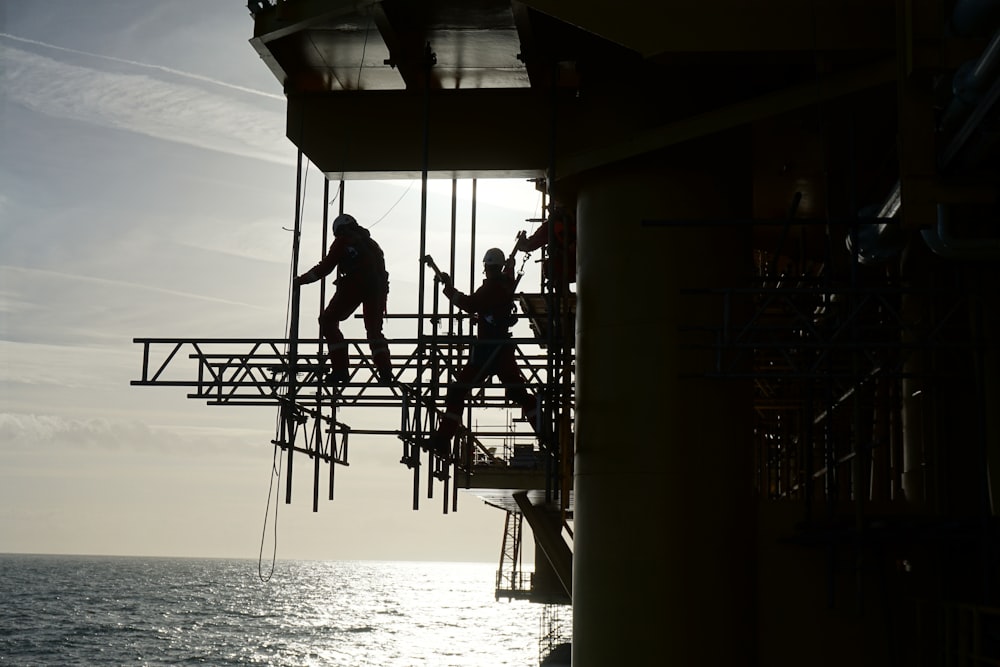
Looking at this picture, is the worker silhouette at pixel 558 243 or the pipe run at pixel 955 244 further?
the worker silhouette at pixel 558 243

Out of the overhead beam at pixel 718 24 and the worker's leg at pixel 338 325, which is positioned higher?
the overhead beam at pixel 718 24

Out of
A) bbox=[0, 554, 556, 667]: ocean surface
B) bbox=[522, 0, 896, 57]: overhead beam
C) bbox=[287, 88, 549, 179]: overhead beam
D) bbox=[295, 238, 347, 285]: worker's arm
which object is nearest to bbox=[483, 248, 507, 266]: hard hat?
bbox=[287, 88, 549, 179]: overhead beam

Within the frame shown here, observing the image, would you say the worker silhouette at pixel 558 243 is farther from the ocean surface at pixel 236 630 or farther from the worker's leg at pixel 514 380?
the ocean surface at pixel 236 630

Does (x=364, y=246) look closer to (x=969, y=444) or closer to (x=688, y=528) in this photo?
(x=688, y=528)

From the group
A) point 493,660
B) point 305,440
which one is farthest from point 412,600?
point 305,440

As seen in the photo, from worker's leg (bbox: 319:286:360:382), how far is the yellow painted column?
146 inches

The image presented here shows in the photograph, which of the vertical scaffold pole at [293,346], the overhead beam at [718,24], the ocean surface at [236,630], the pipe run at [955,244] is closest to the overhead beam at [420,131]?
the vertical scaffold pole at [293,346]

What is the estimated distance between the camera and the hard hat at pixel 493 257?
18.0 metres

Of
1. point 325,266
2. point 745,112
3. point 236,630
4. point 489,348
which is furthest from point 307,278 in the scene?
point 236,630

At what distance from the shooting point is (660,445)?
14.6m

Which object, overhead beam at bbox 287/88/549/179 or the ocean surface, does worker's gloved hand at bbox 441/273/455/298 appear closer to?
overhead beam at bbox 287/88/549/179

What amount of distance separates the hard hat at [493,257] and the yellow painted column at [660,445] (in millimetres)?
2811

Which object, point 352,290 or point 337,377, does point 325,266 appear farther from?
point 337,377

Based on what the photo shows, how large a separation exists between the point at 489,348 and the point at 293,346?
2734 millimetres
